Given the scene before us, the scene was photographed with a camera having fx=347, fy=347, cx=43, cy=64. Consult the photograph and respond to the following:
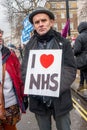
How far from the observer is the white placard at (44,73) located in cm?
341

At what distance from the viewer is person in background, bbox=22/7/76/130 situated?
137 inches

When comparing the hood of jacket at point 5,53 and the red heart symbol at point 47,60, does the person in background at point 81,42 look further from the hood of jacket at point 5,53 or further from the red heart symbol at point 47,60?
the red heart symbol at point 47,60

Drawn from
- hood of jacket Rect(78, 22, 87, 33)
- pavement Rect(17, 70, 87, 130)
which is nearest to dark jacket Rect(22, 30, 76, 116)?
pavement Rect(17, 70, 87, 130)

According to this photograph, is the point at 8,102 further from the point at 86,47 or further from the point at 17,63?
the point at 86,47

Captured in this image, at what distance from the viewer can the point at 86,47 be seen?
8.34 meters

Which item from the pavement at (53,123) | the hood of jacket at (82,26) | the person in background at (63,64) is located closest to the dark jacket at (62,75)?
the person in background at (63,64)

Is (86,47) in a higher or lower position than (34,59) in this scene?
lower

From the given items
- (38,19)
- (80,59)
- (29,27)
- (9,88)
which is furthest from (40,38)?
(29,27)

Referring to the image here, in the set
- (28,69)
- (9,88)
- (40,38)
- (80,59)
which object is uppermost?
(40,38)

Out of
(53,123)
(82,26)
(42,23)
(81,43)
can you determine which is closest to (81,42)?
(81,43)

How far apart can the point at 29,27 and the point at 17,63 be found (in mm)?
6927

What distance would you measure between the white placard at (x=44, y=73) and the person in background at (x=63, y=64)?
0.17 ft

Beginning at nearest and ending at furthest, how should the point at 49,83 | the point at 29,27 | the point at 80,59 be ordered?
the point at 49,83 → the point at 80,59 → the point at 29,27

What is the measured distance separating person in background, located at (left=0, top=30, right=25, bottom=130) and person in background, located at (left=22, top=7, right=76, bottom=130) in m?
0.34
